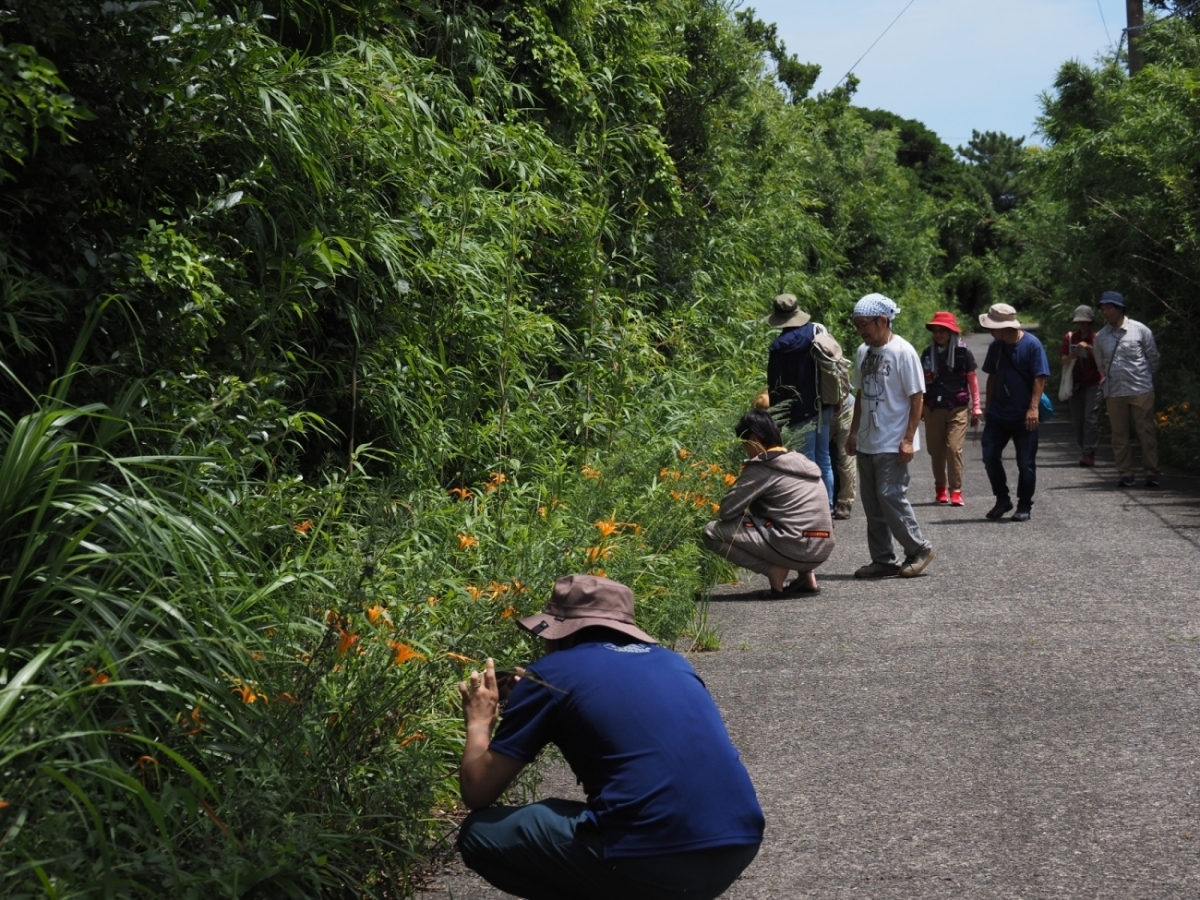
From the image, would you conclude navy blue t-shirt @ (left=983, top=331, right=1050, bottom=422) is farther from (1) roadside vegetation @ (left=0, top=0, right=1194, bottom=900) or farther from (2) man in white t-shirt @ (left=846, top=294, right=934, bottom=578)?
(2) man in white t-shirt @ (left=846, top=294, right=934, bottom=578)

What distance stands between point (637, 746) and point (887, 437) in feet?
21.4

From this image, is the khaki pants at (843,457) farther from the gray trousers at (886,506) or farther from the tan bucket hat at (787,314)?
the gray trousers at (886,506)

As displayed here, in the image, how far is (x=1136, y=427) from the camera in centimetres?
1473

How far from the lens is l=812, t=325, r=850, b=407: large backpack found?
1149 centimetres

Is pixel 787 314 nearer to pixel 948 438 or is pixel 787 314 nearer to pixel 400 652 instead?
pixel 948 438

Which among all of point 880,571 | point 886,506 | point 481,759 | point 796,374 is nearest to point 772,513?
point 886,506

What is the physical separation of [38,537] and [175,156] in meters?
2.36

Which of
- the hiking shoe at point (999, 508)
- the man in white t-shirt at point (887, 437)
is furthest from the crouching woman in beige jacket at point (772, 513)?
the hiking shoe at point (999, 508)

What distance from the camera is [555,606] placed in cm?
400

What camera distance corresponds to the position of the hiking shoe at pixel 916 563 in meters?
9.77

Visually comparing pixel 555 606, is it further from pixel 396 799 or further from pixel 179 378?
pixel 179 378

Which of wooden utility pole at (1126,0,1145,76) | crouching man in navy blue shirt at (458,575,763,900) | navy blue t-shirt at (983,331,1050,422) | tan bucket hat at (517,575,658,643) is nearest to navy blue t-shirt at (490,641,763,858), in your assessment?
crouching man in navy blue shirt at (458,575,763,900)

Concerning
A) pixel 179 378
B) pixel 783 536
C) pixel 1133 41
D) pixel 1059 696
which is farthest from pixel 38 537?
pixel 1133 41

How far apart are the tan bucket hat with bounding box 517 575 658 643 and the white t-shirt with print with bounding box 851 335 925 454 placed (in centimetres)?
601
